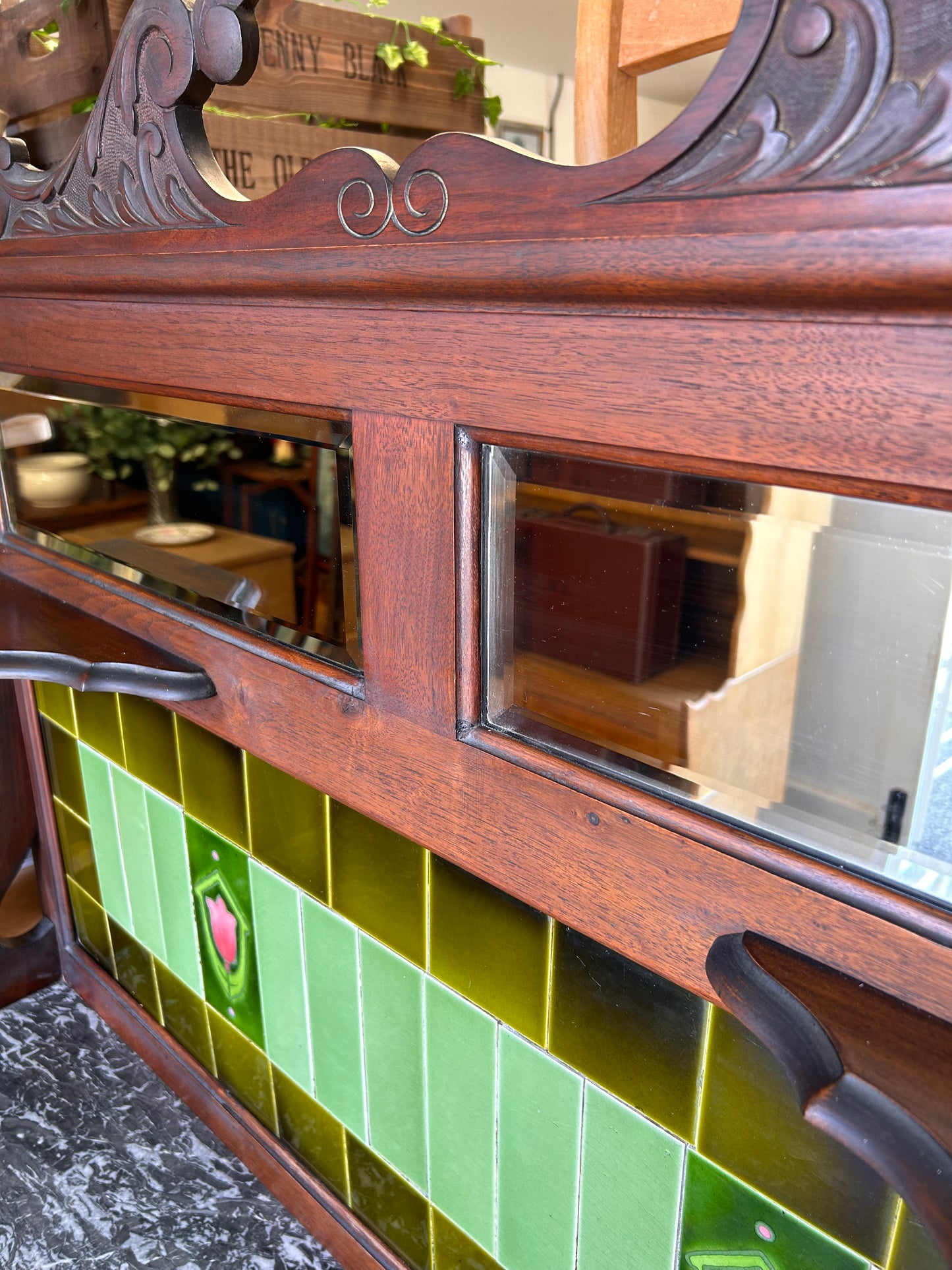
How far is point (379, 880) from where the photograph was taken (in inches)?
34.2

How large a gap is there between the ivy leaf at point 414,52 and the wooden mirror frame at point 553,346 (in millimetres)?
430

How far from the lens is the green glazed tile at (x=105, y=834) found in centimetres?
129

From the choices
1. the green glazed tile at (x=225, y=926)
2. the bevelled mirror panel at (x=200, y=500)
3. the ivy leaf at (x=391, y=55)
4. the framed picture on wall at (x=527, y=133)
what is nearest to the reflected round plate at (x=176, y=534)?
the bevelled mirror panel at (x=200, y=500)

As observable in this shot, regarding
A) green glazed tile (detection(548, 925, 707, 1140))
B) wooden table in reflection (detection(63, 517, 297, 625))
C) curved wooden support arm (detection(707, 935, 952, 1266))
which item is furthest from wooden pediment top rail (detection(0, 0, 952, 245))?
green glazed tile (detection(548, 925, 707, 1140))

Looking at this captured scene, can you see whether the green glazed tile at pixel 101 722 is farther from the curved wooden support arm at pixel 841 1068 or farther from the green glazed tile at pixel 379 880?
the curved wooden support arm at pixel 841 1068

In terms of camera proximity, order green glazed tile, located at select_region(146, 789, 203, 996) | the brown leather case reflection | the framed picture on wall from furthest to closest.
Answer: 1. the framed picture on wall
2. green glazed tile, located at select_region(146, 789, 203, 996)
3. the brown leather case reflection

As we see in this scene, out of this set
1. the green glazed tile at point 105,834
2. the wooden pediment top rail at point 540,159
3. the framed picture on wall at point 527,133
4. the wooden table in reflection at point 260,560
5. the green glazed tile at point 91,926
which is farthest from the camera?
the framed picture on wall at point 527,133

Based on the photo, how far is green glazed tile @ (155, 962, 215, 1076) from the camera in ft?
4.04

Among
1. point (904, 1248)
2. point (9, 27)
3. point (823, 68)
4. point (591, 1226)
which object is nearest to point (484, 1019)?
point (591, 1226)

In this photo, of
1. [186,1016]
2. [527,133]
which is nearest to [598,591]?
[186,1016]

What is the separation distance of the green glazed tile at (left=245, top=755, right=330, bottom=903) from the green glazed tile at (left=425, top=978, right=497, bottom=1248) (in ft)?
0.55

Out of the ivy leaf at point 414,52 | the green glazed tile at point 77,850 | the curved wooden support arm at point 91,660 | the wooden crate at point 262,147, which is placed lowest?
the green glazed tile at point 77,850

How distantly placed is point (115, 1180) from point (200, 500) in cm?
81

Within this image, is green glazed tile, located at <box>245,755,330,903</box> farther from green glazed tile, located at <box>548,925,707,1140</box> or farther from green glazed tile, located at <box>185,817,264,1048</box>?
green glazed tile, located at <box>548,925,707,1140</box>
